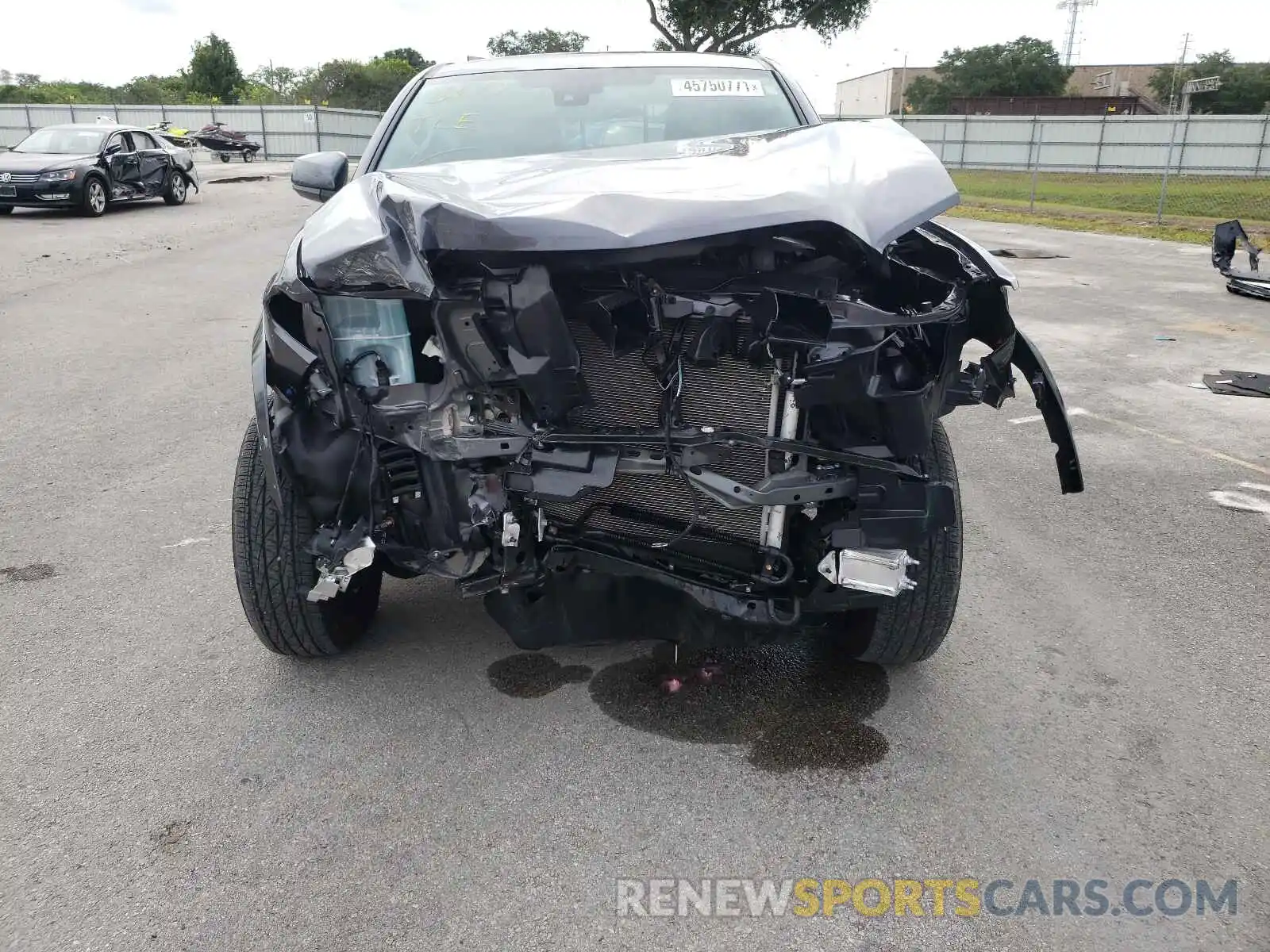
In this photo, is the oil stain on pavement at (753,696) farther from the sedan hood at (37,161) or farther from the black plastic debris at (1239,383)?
the sedan hood at (37,161)

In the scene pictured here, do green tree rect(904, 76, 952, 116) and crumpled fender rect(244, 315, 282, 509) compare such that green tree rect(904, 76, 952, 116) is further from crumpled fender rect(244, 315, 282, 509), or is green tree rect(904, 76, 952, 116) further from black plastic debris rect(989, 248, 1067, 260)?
crumpled fender rect(244, 315, 282, 509)

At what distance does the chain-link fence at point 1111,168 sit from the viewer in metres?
18.9

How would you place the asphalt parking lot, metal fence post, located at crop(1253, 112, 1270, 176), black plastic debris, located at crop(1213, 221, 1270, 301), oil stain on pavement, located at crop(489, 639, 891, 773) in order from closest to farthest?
the asphalt parking lot → oil stain on pavement, located at crop(489, 639, 891, 773) → black plastic debris, located at crop(1213, 221, 1270, 301) → metal fence post, located at crop(1253, 112, 1270, 176)

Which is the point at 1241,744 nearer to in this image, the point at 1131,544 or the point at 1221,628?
the point at 1221,628

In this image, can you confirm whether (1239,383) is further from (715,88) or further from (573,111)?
(573,111)

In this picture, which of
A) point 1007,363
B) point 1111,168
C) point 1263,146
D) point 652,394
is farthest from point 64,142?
point 1263,146

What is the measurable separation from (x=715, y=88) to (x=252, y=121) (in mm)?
33475

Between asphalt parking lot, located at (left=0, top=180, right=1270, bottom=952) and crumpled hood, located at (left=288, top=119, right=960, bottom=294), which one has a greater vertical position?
crumpled hood, located at (left=288, top=119, right=960, bottom=294)

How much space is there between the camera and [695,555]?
2734mm

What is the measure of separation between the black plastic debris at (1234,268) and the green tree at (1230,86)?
150 feet

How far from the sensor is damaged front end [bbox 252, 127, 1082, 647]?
228cm

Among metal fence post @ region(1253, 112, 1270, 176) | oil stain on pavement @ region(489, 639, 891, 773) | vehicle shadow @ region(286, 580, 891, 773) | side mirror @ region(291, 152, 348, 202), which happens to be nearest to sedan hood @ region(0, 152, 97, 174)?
side mirror @ region(291, 152, 348, 202)

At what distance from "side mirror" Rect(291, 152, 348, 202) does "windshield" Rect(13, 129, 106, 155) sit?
46.4 ft

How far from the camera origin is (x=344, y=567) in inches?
100
